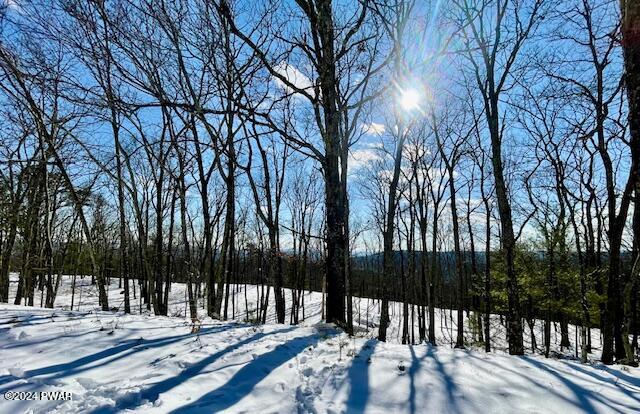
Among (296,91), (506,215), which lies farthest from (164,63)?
(506,215)

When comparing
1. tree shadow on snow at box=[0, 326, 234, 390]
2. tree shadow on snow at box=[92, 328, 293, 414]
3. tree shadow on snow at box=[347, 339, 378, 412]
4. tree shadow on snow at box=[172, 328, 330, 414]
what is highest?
tree shadow on snow at box=[0, 326, 234, 390]

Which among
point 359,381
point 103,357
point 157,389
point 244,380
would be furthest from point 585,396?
point 103,357

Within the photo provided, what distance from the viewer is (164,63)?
639 centimetres

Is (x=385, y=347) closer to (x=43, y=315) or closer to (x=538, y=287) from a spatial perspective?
(x=43, y=315)

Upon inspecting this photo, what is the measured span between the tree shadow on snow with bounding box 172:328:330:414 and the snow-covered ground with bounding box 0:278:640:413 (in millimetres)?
10

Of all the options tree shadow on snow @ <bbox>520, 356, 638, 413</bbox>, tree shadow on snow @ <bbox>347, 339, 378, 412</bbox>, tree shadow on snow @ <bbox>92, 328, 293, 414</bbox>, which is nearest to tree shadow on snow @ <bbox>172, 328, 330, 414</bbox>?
tree shadow on snow @ <bbox>92, 328, 293, 414</bbox>

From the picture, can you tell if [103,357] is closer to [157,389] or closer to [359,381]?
[157,389]

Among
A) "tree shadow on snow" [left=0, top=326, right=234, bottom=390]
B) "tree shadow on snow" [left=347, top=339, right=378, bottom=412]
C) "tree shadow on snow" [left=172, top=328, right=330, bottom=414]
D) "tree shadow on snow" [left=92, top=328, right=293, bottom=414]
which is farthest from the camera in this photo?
"tree shadow on snow" [left=0, top=326, right=234, bottom=390]

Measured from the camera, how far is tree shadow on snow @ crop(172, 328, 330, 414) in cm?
250

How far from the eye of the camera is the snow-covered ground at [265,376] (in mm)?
2566

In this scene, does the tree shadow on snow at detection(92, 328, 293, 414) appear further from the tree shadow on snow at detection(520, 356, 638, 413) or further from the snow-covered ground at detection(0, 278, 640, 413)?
the tree shadow on snow at detection(520, 356, 638, 413)

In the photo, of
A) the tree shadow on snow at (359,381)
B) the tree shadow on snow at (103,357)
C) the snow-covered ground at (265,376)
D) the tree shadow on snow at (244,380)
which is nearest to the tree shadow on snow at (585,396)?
the snow-covered ground at (265,376)

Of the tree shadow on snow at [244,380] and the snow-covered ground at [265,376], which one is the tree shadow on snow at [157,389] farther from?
the tree shadow on snow at [244,380]

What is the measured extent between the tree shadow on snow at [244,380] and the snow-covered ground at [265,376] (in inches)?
0.4
